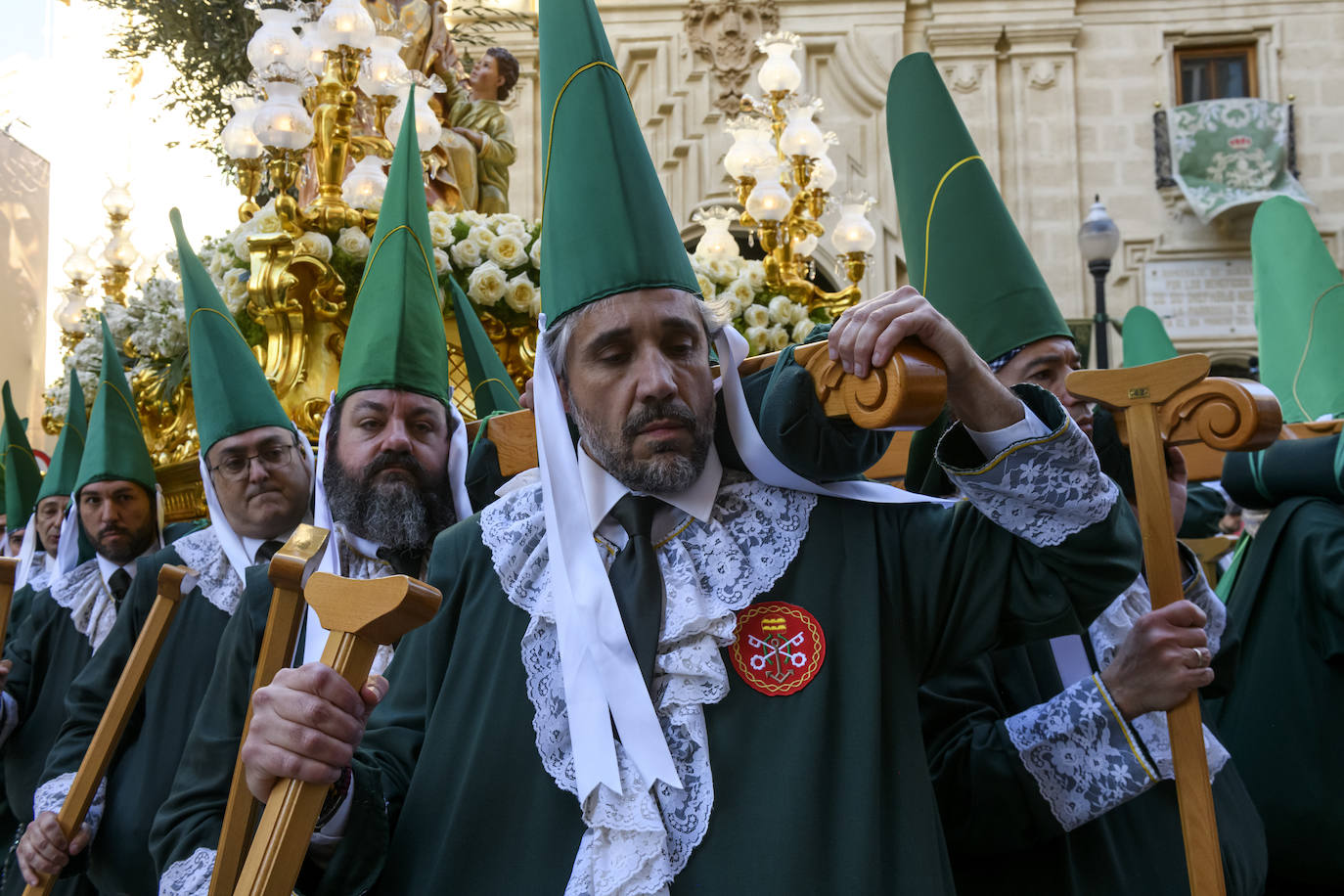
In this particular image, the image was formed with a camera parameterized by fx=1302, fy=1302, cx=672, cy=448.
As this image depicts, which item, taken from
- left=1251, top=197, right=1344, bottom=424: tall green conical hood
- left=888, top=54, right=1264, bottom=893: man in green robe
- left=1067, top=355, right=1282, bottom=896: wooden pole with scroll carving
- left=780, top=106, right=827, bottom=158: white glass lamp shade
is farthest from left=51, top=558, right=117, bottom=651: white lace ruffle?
left=1251, top=197, right=1344, bottom=424: tall green conical hood

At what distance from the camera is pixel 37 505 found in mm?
5562

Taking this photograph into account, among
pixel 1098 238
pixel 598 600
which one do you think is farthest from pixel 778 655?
pixel 1098 238

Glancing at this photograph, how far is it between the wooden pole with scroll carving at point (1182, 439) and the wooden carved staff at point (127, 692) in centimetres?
193

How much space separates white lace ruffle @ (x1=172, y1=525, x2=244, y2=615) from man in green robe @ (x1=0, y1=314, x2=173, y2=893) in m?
0.98

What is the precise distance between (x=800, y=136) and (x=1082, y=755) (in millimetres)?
4228

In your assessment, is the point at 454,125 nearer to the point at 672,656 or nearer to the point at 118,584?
the point at 118,584

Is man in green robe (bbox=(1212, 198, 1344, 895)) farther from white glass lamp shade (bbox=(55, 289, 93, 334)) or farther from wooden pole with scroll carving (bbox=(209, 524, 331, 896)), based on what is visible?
white glass lamp shade (bbox=(55, 289, 93, 334))

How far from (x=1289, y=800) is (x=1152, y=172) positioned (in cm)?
1241

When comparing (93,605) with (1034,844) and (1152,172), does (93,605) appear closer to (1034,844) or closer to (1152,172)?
(1034,844)

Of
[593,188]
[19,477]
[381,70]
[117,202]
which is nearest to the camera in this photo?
[593,188]

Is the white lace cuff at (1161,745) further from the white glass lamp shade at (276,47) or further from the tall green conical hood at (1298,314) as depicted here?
the white glass lamp shade at (276,47)

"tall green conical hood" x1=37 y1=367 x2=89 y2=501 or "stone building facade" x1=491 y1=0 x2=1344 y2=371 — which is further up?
"stone building facade" x1=491 y1=0 x2=1344 y2=371

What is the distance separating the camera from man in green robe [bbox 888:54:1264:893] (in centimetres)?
196

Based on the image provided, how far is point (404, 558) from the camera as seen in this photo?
2.99 m
